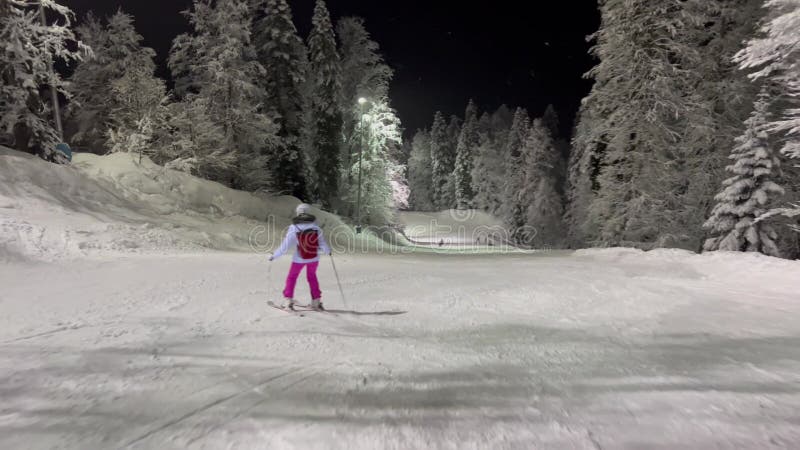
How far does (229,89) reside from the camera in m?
23.5

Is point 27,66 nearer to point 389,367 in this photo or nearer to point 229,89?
point 229,89

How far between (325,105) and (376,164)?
5793mm

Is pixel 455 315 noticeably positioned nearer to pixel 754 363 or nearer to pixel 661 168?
pixel 754 363

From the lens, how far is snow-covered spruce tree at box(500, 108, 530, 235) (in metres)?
54.8

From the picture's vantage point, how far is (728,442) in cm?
321

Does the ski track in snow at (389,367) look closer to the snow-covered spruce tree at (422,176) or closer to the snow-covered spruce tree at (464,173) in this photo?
the snow-covered spruce tree at (464,173)

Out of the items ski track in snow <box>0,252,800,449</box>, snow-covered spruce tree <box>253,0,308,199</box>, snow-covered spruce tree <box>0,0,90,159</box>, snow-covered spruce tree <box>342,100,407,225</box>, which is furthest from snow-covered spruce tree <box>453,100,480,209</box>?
ski track in snow <box>0,252,800,449</box>

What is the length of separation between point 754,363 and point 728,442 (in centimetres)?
234

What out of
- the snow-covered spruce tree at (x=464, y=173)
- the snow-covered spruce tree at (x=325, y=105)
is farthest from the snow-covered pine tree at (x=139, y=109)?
the snow-covered spruce tree at (x=464, y=173)

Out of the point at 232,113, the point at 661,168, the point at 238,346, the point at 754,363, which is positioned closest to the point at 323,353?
the point at 238,346

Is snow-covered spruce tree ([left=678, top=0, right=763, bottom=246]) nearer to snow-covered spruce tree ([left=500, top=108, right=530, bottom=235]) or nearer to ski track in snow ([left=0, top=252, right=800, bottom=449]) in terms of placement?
ski track in snow ([left=0, top=252, right=800, bottom=449])

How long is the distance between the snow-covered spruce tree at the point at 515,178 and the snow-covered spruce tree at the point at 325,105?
1136 inches

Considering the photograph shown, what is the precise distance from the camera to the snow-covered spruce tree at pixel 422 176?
82.6 m

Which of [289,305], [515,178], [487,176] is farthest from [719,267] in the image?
[487,176]
